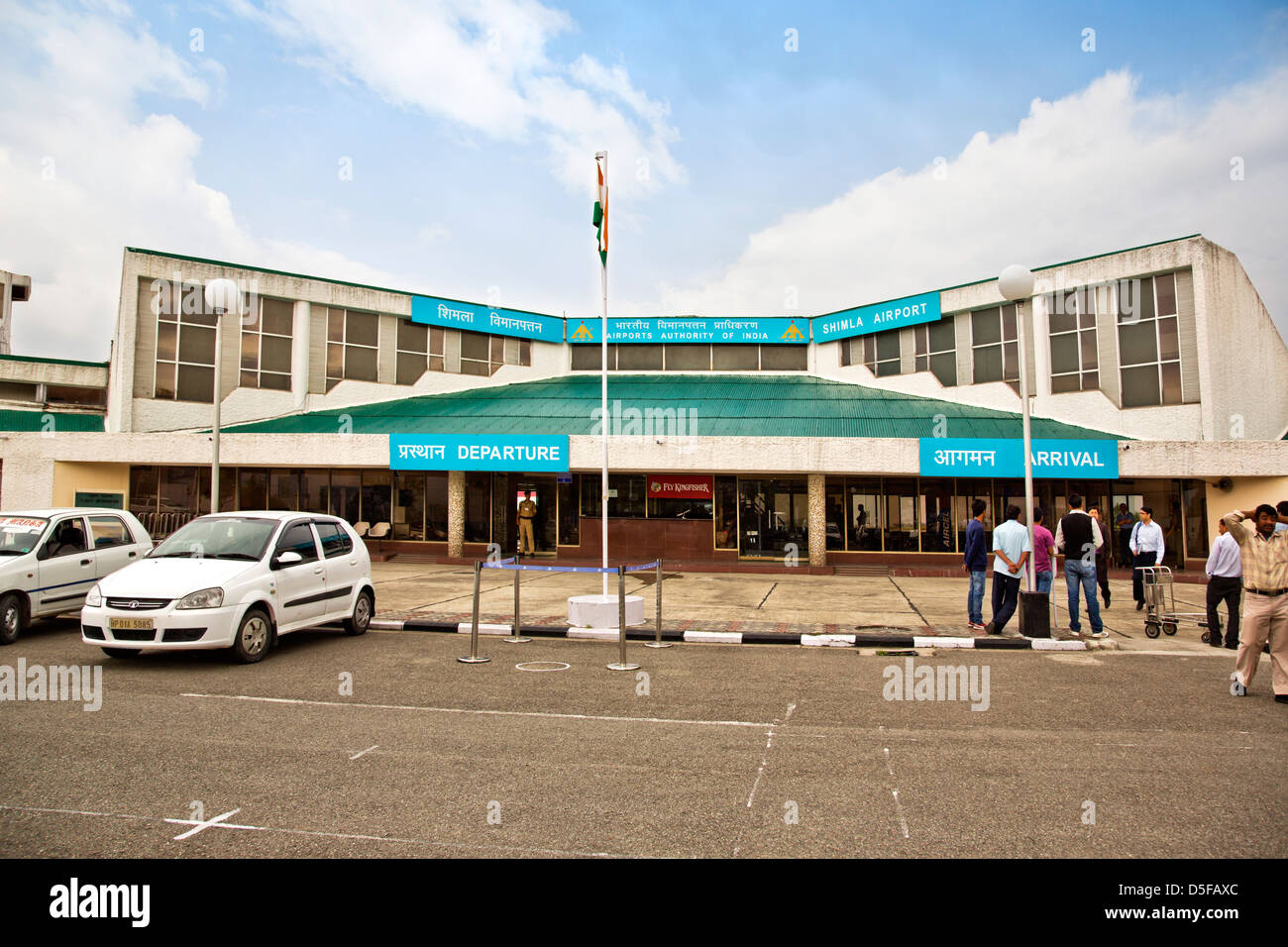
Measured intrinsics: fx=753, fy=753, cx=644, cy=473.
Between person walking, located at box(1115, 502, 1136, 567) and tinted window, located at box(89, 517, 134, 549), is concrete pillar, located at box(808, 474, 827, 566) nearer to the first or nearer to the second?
person walking, located at box(1115, 502, 1136, 567)

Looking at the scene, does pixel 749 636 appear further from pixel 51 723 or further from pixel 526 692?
pixel 51 723

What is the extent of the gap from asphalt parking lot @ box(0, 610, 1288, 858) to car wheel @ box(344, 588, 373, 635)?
2204 millimetres

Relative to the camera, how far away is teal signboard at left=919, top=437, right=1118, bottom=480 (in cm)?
1933

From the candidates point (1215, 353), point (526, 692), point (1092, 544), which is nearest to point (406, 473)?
point (526, 692)

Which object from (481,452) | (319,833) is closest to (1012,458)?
(481,452)

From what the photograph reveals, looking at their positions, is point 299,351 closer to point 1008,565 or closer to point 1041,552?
point 1008,565

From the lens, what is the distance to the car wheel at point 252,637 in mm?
8727

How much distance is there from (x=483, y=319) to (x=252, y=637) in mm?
22020

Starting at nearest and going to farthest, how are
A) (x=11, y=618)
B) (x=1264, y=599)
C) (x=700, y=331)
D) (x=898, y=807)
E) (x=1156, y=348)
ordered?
(x=898, y=807), (x=1264, y=599), (x=11, y=618), (x=1156, y=348), (x=700, y=331)

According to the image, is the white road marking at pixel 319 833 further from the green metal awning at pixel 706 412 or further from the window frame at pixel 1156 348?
the window frame at pixel 1156 348

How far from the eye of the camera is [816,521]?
70.2 feet

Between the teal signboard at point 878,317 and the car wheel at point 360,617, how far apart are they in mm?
21066

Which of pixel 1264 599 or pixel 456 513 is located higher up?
pixel 456 513

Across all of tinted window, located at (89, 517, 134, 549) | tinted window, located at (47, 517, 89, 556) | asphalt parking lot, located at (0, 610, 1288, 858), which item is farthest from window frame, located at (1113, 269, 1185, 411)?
tinted window, located at (47, 517, 89, 556)
